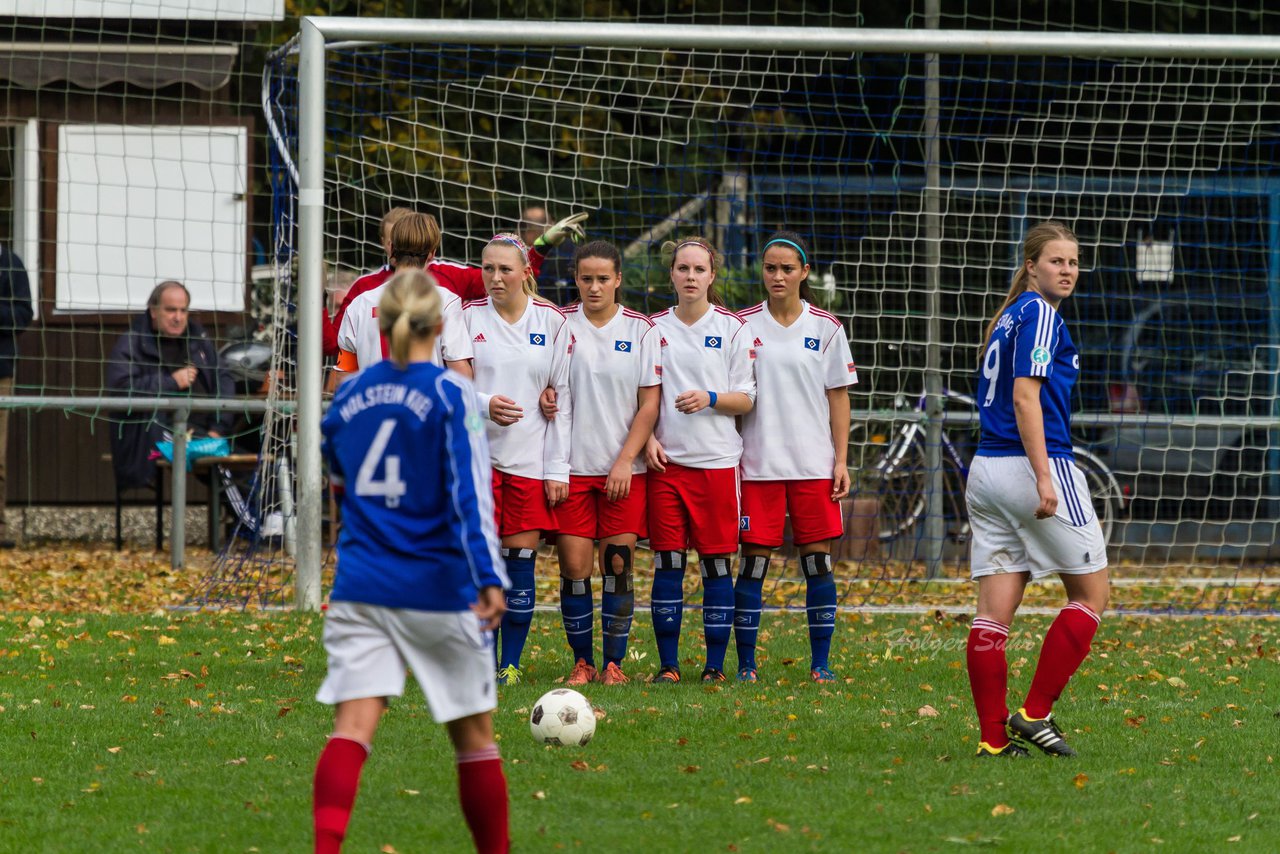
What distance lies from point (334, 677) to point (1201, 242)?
1219cm

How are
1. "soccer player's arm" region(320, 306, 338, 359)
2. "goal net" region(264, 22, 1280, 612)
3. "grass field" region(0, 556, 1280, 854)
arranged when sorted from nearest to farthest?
"grass field" region(0, 556, 1280, 854) → "soccer player's arm" region(320, 306, 338, 359) → "goal net" region(264, 22, 1280, 612)

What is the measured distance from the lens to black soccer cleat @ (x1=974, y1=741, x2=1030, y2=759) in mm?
6062

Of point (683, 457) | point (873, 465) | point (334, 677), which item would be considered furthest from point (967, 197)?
point (334, 677)

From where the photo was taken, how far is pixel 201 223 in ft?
44.9

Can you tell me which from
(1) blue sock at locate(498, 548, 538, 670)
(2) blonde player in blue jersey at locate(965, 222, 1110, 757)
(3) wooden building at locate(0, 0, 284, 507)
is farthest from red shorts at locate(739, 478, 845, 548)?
(3) wooden building at locate(0, 0, 284, 507)

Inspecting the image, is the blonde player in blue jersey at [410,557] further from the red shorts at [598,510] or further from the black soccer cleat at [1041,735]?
the red shorts at [598,510]

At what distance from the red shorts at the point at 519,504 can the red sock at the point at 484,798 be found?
10.3 ft

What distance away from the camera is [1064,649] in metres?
6.02

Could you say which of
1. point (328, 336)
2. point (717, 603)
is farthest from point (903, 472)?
point (717, 603)

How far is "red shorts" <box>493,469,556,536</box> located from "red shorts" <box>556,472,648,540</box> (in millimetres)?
108

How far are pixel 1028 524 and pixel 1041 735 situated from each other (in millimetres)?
774

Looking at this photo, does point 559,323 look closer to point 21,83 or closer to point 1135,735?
point 1135,735

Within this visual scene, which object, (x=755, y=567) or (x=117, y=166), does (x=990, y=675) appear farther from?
(x=117, y=166)

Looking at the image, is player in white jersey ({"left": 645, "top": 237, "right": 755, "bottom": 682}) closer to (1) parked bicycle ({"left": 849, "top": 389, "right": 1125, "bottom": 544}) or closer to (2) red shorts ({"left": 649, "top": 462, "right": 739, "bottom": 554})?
(2) red shorts ({"left": 649, "top": 462, "right": 739, "bottom": 554})
